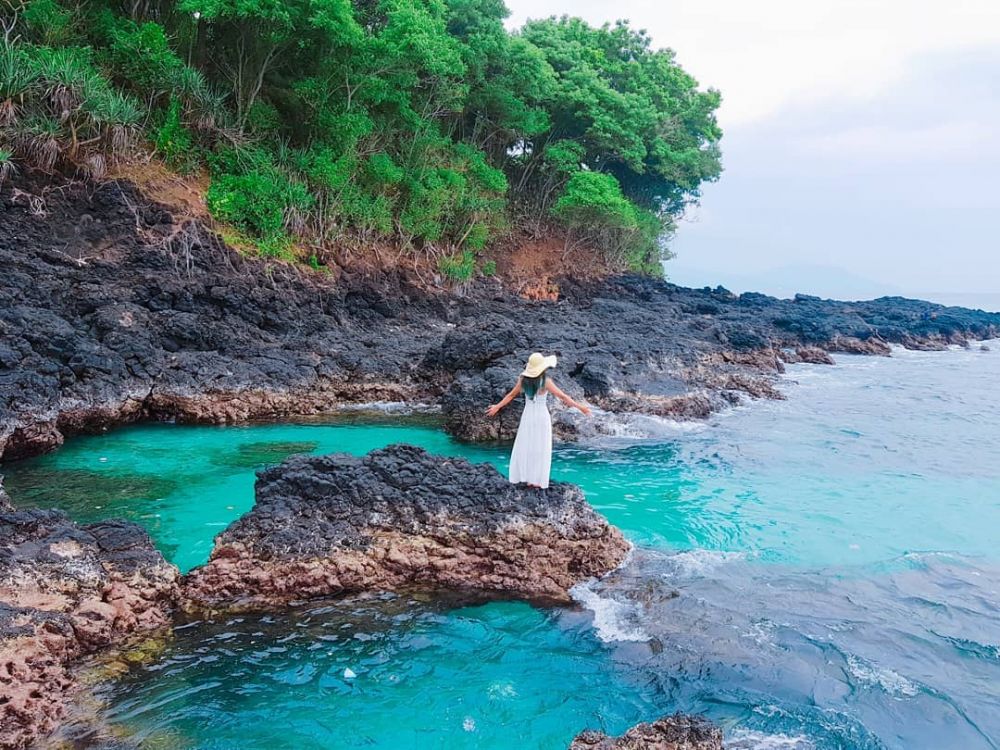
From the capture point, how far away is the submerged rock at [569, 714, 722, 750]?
425 centimetres

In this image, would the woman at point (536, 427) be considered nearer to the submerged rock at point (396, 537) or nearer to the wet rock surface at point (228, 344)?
the submerged rock at point (396, 537)

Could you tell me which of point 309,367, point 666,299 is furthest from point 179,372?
point 666,299

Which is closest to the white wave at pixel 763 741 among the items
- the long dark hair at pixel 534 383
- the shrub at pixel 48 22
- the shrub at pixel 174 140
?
the long dark hair at pixel 534 383

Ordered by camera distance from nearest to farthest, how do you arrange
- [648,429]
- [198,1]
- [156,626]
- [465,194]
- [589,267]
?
1. [156,626]
2. [648,429]
3. [198,1]
4. [465,194]
5. [589,267]

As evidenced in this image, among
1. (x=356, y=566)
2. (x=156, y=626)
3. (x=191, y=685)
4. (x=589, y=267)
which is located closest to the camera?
(x=191, y=685)

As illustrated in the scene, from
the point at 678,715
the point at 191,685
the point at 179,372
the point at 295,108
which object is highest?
the point at 295,108

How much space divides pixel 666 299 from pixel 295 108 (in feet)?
55.0

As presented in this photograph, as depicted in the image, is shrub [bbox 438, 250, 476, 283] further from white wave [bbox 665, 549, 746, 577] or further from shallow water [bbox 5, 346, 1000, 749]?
white wave [bbox 665, 549, 746, 577]

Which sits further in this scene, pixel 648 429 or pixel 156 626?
pixel 648 429

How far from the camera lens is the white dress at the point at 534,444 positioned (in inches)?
266

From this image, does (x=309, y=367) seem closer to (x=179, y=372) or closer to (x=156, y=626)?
(x=179, y=372)

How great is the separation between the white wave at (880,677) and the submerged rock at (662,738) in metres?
1.80

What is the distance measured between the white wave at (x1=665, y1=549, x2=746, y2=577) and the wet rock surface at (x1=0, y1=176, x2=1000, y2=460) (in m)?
4.89

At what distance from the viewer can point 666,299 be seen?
2919cm
